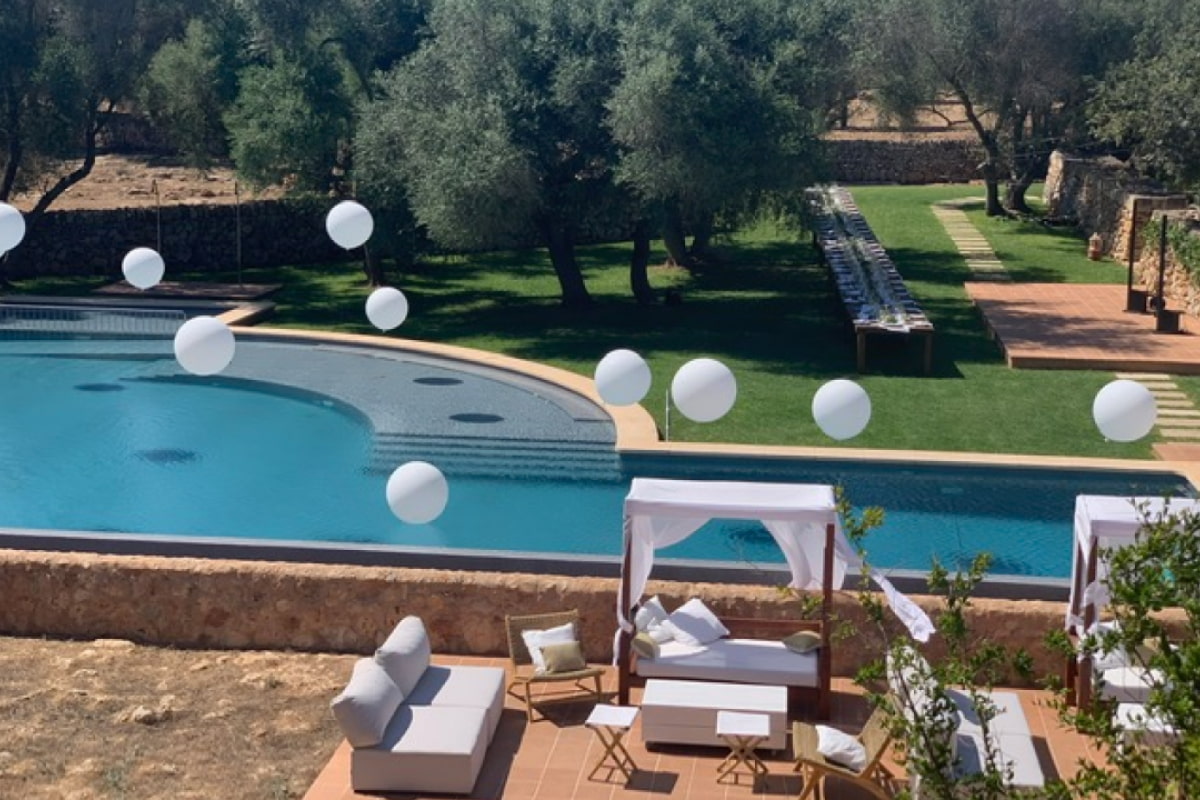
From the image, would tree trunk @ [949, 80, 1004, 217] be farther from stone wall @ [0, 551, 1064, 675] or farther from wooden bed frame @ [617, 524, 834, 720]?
wooden bed frame @ [617, 524, 834, 720]

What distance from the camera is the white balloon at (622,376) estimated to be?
14.4m

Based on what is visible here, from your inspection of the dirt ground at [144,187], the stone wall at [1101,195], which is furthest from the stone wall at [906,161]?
the dirt ground at [144,187]

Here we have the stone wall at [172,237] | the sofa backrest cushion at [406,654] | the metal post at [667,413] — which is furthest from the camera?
the stone wall at [172,237]

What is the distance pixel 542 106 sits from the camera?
2305 cm

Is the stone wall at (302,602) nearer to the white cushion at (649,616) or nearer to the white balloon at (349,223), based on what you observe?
the white cushion at (649,616)

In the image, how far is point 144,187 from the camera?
34.6m

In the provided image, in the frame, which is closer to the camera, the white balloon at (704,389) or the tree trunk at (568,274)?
the white balloon at (704,389)

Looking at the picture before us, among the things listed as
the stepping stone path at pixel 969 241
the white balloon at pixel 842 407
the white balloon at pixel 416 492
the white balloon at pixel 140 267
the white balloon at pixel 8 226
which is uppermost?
the white balloon at pixel 8 226

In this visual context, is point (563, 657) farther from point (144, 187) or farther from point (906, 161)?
point (906, 161)

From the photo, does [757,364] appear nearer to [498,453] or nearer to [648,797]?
[498,453]

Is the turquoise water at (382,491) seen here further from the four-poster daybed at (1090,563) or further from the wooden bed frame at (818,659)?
the four-poster daybed at (1090,563)

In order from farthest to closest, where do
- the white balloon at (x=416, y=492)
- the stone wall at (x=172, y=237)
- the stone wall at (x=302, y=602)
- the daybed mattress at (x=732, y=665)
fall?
1. the stone wall at (x=172, y=237)
2. the white balloon at (x=416, y=492)
3. the stone wall at (x=302, y=602)
4. the daybed mattress at (x=732, y=665)

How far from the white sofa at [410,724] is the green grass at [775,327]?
→ 24.2 feet

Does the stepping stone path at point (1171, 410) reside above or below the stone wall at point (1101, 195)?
below
